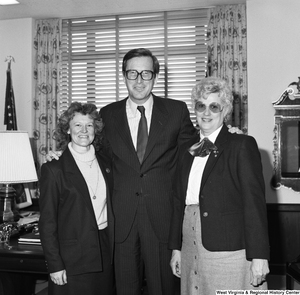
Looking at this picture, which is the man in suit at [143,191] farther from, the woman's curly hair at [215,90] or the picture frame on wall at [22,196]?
the picture frame on wall at [22,196]

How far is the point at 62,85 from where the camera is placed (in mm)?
6188

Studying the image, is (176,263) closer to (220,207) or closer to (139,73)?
(220,207)

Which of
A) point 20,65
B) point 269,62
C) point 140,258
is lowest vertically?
point 140,258

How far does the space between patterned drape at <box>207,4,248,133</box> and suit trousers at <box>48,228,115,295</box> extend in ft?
10.7

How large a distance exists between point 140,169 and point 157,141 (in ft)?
0.67

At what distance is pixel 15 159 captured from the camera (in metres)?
3.21

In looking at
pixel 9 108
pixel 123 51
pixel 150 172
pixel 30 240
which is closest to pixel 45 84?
pixel 9 108

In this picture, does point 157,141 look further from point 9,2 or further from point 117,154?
point 9,2

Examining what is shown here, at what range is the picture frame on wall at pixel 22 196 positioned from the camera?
512 centimetres

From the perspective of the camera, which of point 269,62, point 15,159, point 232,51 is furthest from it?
point 232,51

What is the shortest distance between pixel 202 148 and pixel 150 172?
476 mm

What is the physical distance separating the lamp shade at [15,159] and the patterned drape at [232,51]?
9.46 feet

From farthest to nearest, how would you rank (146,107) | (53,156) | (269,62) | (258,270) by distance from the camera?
1. (269,62)
2. (146,107)
3. (53,156)
4. (258,270)

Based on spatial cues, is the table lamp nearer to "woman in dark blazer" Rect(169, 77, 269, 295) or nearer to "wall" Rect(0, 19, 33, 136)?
"woman in dark blazer" Rect(169, 77, 269, 295)
